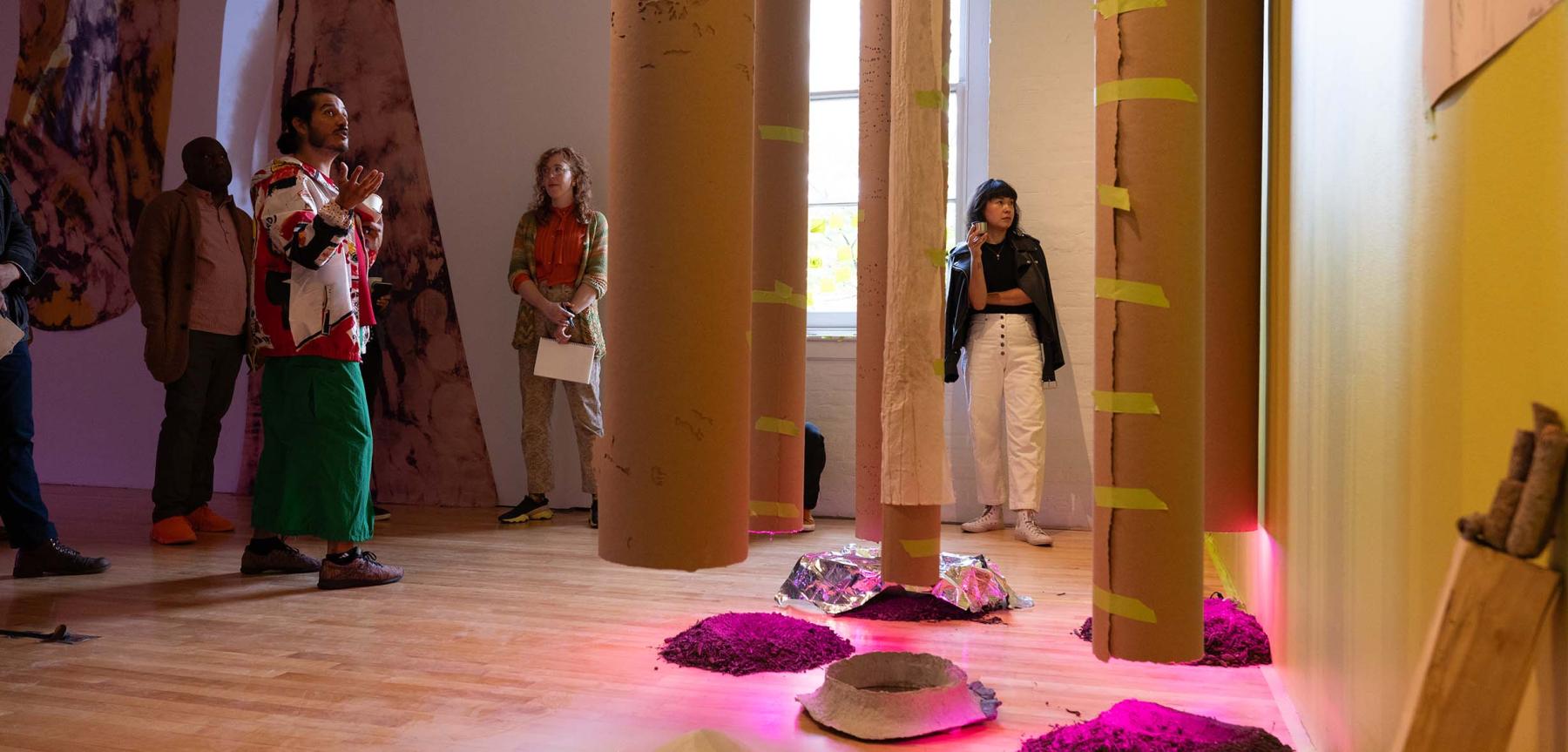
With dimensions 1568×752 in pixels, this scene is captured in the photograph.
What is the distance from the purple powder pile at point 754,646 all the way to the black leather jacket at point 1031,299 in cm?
174

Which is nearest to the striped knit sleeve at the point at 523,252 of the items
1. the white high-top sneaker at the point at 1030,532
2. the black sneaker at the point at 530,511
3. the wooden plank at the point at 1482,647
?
the black sneaker at the point at 530,511

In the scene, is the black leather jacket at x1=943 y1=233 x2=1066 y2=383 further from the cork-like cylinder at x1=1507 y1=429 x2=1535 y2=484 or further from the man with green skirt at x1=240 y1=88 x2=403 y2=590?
the cork-like cylinder at x1=1507 y1=429 x2=1535 y2=484

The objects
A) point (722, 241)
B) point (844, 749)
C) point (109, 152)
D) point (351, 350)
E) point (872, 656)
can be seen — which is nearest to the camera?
point (722, 241)

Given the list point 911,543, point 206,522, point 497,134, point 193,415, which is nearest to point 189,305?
point 193,415

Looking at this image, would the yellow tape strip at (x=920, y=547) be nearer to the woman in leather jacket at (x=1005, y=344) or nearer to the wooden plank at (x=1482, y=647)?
the wooden plank at (x=1482, y=647)

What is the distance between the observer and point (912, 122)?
4.63ft

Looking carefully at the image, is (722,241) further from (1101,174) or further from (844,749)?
(844,749)

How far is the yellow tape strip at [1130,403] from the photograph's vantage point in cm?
123

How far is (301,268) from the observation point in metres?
2.79

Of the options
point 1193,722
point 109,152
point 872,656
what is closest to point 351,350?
point 872,656

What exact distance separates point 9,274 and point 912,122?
278 centimetres

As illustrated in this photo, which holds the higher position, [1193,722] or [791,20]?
[791,20]

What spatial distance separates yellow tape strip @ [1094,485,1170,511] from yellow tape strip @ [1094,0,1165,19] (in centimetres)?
54

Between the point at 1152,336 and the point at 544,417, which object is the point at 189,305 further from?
the point at 1152,336
